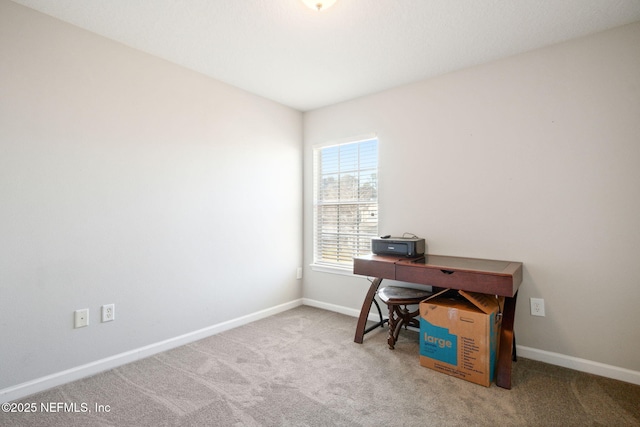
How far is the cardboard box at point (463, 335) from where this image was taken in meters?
2.08

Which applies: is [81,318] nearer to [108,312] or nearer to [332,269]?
[108,312]

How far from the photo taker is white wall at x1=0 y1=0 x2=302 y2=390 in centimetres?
200

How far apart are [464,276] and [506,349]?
0.54 metres

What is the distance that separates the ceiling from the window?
35.6 inches

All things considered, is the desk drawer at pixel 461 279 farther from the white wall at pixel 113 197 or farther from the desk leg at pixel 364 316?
the white wall at pixel 113 197

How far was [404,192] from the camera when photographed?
125 inches

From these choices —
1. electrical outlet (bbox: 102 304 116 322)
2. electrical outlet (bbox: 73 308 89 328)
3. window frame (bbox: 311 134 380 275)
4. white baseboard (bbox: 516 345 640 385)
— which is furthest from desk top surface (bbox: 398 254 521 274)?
electrical outlet (bbox: 73 308 89 328)

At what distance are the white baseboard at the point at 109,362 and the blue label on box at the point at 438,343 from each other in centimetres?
180

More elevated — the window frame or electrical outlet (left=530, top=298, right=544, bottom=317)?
the window frame

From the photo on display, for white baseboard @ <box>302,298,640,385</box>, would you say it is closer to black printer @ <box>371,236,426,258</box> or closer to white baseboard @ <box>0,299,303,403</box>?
black printer @ <box>371,236,426,258</box>

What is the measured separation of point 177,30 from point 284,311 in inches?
114

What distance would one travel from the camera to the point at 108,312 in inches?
92.4

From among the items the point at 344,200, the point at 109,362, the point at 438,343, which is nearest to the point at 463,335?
the point at 438,343

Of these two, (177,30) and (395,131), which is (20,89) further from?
(395,131)
